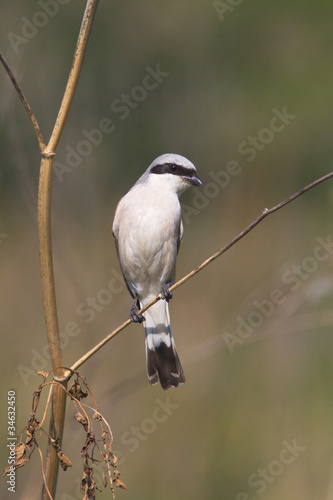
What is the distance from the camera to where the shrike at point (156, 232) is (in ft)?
8.46

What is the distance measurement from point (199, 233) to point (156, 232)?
193cm

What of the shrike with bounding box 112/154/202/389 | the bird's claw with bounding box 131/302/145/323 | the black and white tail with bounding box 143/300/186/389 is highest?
the shrike with bounding box 112/154/202/389

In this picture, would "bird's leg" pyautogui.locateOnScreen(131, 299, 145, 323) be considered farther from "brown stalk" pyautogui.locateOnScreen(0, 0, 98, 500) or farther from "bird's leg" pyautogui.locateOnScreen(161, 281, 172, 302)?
"brown stalk" pyautogui.locateOnScreen(0, 0, 98, 500)

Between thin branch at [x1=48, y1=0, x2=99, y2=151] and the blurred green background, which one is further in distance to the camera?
the blurred green background

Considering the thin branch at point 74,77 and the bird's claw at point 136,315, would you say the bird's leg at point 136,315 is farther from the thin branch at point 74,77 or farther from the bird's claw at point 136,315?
the thin branch at point 74,77

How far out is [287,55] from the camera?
496 centimetres

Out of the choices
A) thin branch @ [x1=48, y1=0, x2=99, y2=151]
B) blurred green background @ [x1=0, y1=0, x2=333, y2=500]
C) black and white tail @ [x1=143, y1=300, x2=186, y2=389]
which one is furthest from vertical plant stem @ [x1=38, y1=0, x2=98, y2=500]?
black and white tail @ [x1=143, y1=300, x2=186, y2=389]

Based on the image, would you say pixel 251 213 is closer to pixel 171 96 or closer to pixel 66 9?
pixel 171 96

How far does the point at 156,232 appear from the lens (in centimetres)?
259

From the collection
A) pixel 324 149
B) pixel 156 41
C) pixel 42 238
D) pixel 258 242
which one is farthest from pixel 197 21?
pixel 42 238

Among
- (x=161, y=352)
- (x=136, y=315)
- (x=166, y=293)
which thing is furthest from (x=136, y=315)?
(x=161, y=352)

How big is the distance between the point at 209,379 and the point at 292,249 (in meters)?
1.23

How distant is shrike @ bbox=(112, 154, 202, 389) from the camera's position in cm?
258

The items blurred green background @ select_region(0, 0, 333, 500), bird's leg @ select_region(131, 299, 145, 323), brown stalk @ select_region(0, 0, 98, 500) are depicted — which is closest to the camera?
brown stalk @ select_region(0, 0, 98, 500)
